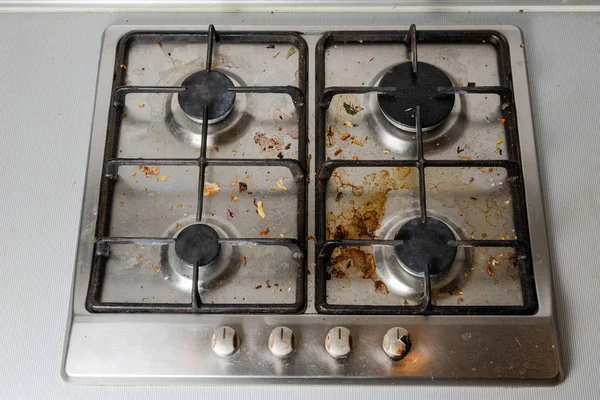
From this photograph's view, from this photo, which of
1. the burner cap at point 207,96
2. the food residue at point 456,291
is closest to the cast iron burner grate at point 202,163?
the burner cap at point 207,96

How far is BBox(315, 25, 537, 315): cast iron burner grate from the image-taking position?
783 millimetres

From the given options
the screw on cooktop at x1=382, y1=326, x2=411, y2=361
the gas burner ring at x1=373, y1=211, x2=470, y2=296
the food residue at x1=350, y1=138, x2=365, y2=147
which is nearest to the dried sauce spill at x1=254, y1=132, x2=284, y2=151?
the food residue at x1=350, y1=138, x2=365, y2=147

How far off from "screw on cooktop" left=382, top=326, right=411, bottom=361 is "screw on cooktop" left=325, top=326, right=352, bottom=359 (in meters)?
0.05

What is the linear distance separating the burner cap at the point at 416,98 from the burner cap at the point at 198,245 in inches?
12.8

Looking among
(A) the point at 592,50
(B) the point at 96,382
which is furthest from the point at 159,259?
(A) the point at 592,50

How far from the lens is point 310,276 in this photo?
812mm

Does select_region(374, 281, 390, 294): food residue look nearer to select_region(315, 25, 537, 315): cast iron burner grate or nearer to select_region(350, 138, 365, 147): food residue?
select_region(315, 25, 537, 315): cast iron burner grate

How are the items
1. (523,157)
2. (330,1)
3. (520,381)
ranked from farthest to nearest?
(330,1) → (523,157) → (520,381)

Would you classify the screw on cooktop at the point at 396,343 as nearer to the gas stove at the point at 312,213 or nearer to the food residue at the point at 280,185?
the gas stove at the point at 312,213

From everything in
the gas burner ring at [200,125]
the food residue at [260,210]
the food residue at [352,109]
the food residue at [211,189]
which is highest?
the food residue at [352,109]

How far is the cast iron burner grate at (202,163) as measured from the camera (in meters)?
0.79

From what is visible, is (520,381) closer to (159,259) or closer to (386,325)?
(386,325)

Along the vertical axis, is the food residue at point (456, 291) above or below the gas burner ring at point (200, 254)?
below

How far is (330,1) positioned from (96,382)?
69cm
